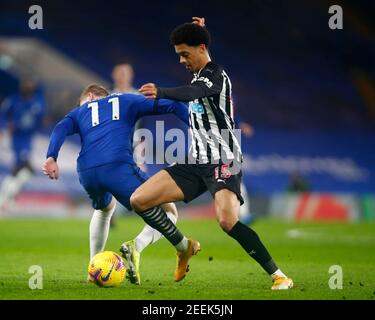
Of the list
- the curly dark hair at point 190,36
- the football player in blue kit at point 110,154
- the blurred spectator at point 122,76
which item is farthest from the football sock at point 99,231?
the blurred spectator at point 122,76

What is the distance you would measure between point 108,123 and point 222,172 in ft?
3.89

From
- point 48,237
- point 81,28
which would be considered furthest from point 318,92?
point 48,237

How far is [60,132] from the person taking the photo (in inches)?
294

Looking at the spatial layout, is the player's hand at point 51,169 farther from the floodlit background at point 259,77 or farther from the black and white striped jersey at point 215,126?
the floodlit background at point 259,77

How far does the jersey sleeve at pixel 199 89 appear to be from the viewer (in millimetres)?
6406

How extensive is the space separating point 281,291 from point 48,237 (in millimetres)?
6451

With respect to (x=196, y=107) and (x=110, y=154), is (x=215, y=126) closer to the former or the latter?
(x=196, y=107)

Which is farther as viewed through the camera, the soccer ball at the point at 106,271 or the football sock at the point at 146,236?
the football sock at the point at 146,236

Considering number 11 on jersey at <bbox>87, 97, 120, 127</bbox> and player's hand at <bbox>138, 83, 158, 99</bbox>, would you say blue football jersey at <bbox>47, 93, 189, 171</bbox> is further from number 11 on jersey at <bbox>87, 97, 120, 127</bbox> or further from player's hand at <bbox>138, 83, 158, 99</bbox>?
player's hand at <bbox>138, 83, 158, 99</bbox>

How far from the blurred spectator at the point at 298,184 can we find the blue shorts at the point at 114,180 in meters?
11.8

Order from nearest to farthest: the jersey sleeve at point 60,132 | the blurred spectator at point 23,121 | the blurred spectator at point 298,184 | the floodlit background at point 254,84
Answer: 1. the jersey sleeve at point 60,132
2. the blurred spectator at point 23,121
3. the floodlit background at point 254,84
4. the blurred spectator at point 298,184

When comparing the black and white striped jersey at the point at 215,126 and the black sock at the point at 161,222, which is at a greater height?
the black and white striped jersey at the point at 215,126

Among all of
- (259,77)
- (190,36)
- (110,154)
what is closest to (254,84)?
(259,77)

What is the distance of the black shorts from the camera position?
7027 millimetres
